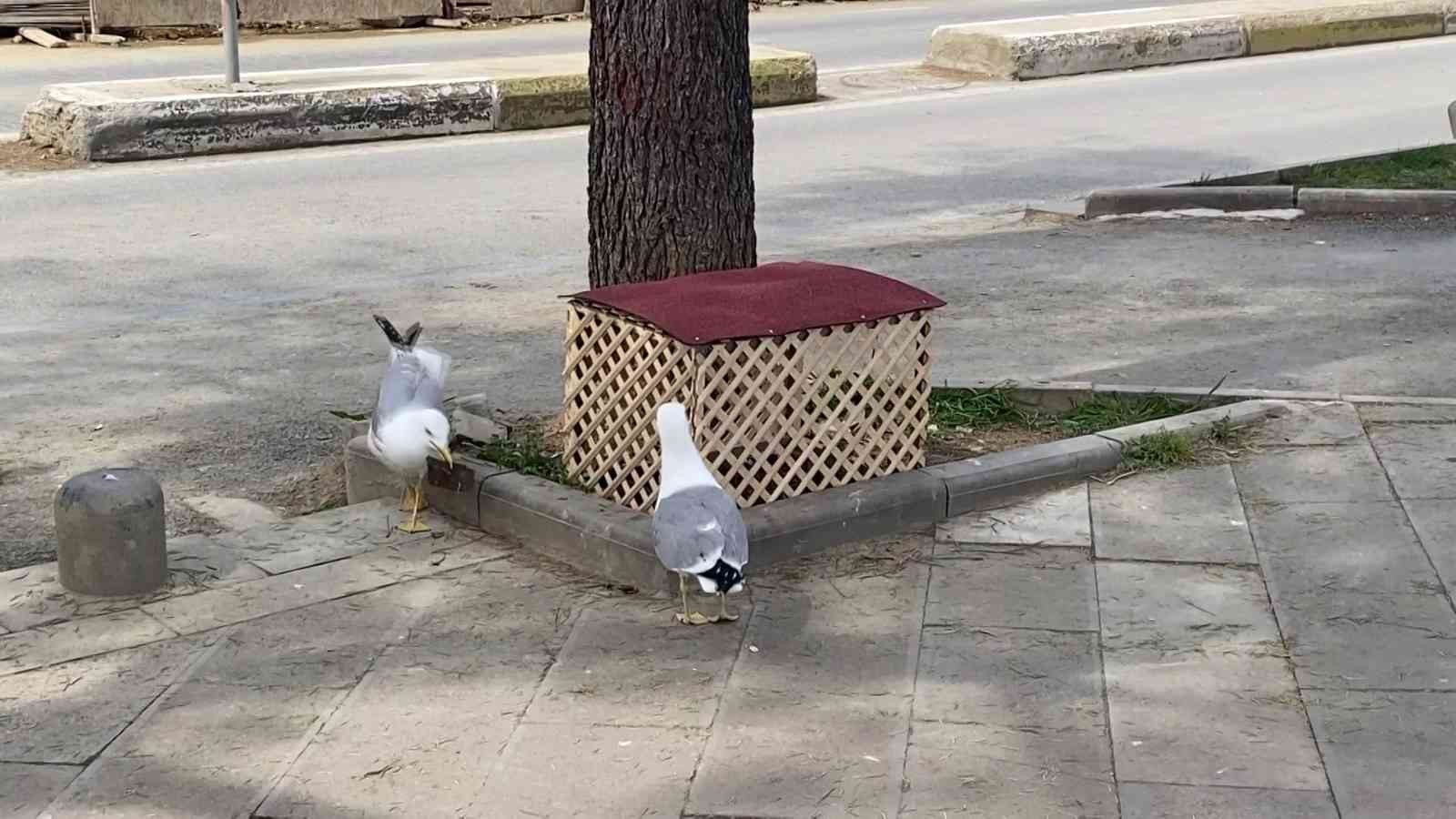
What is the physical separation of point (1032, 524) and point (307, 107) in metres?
9.20

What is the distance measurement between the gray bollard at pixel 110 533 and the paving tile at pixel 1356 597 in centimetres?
331

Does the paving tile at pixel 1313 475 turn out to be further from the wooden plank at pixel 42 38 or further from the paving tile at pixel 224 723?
the wooden plank at pixel 42 38

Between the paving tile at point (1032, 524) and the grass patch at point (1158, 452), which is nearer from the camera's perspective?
the paving tile at point (1032, 524)

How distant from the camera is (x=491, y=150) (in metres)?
13.4

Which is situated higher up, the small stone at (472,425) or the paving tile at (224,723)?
the small stone at (472,425)

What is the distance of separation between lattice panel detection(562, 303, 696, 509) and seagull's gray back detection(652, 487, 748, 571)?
1.74ft

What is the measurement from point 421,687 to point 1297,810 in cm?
221

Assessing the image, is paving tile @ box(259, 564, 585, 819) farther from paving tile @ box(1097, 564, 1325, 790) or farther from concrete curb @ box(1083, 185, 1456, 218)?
concrete curb @ box(1083, 185, 1456, 218)

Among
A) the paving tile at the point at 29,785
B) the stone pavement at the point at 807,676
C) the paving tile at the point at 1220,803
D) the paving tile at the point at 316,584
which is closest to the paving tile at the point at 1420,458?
the stone pavement at the point at 807,676

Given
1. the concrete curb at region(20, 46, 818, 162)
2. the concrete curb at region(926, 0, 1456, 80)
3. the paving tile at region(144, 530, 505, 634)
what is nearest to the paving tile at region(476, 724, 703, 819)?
the paving tile at region(144, 530, 505, 634)

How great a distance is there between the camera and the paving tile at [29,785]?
394 cm

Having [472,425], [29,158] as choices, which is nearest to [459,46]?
[29,158]

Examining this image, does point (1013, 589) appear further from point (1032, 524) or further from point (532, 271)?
point (532, 271)

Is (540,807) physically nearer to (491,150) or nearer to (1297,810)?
(1297,810)
